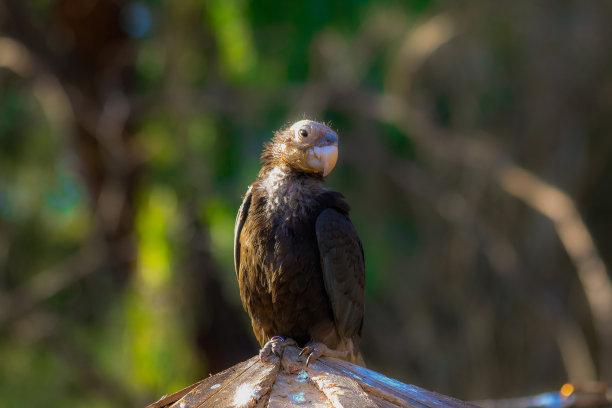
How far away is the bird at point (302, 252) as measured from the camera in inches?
105

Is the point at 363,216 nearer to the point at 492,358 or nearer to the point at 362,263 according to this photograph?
the point at 492,358

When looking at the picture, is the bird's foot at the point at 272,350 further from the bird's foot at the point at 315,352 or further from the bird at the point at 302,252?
the bird at the point at 302,252

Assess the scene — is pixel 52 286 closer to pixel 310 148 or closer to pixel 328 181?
pixel 328 181

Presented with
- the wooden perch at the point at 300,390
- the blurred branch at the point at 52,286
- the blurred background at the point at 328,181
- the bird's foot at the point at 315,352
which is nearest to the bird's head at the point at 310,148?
the bird's foot at the point at 315,352

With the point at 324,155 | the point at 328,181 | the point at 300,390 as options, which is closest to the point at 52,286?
the point at 328,181

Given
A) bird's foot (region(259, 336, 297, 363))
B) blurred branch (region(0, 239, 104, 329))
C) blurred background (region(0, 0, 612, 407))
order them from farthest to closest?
1. blurred branch (region(0, 239, 104, 329))
2. blurred background (region(0, 0, 612, 407))
3. bird's foot (region(259, 336, 297, 363))

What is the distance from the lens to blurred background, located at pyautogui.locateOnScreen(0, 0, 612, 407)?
19.2 feet

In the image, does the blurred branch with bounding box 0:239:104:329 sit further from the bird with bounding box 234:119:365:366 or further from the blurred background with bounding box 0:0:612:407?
the bird with bounding box 234:119:365:366

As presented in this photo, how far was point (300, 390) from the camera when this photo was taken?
6.86ft

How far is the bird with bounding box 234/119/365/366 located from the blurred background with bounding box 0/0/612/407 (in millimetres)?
2519

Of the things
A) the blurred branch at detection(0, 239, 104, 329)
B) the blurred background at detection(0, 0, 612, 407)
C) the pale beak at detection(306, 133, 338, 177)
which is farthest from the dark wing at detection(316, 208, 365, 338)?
the blurred branch at detection(0, 239, 104, 329)

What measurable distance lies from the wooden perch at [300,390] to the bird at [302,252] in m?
0.39

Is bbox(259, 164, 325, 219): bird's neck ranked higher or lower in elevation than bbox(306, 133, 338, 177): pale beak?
lower

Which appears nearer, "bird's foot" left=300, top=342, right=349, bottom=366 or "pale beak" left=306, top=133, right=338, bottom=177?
"bird's foot" left=300, top=342, right=349, bottom=366
